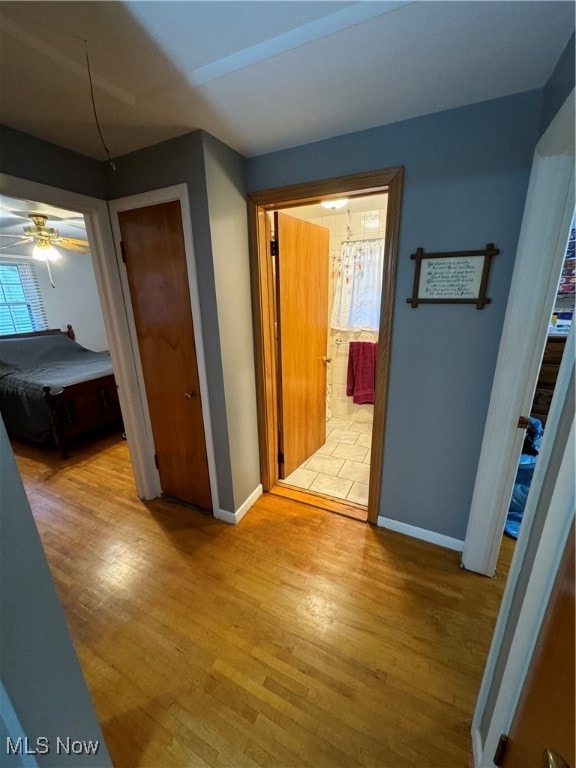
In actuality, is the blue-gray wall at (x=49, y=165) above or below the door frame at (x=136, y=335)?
above

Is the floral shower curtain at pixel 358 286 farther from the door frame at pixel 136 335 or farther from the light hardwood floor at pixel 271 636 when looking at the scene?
the light hardwood floor at pixel 271 636

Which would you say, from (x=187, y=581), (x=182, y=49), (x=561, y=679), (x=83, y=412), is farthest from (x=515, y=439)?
(x=83, y=412)

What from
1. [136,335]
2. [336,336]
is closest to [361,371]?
[336,336]

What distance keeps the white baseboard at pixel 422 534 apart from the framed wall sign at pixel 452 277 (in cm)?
138

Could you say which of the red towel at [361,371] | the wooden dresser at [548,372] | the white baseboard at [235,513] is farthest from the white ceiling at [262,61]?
the white baseboard at [235,513]

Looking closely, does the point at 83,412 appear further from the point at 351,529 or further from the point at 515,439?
the point at 515,439

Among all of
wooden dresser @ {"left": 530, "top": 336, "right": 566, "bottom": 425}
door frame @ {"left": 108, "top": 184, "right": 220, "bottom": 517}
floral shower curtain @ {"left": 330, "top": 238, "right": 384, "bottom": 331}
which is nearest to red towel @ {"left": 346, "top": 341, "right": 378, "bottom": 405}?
floral shower curtain @ {"left": 330, "top": 238, "right": 384, "bottom": 331}

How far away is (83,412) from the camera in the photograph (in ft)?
10.3

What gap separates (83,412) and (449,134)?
12.2 feet

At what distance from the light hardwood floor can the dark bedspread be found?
3.96 ft

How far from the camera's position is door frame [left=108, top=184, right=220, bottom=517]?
1.61 metres

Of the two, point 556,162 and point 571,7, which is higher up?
point 571,7

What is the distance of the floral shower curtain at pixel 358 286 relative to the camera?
10.2ft

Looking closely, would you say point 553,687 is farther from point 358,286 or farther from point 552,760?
point 358,286
